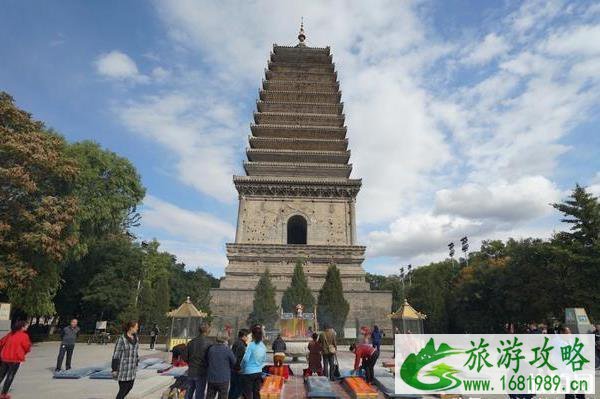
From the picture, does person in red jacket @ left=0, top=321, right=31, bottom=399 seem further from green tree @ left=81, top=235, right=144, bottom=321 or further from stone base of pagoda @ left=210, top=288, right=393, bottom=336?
stone base of pagoda @ left=210, top=288, right=393, bottom=336

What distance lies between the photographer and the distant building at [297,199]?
33031 millimetres

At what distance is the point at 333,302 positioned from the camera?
29.8 metres

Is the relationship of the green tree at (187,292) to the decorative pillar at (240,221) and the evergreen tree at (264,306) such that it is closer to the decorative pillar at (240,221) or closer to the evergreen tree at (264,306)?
the decorative pillar at (240,221)

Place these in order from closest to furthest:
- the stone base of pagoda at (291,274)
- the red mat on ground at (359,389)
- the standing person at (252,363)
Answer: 1. the standing person at (252,363)
2. the red mat on ground at (359,389)
3. the stone base of pagoda at (291,274)

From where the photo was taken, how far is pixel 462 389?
6789 mm

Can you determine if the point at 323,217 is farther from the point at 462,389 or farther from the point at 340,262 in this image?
the point at 462,389

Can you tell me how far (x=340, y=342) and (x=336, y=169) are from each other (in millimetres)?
17278

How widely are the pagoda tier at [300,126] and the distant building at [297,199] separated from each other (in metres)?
0.10

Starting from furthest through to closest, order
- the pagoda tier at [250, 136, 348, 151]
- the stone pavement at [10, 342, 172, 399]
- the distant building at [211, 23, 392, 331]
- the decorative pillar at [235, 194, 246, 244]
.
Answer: the pagoda tier at [250, 136, 348, 151], the decorative pillar at [235, 194, 246, 244], the distant building at [211, 23, 392, 331], the stone pavement at [10, 342, 172, 399]

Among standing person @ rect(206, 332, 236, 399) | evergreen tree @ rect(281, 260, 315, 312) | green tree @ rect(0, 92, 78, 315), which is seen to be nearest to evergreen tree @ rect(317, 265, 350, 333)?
evergreen tree @ rect(281, 260, 315, 312)

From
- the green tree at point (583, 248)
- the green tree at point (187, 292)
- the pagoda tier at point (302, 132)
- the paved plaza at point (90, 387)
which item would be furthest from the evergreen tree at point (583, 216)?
the green tree at point (187, 292)

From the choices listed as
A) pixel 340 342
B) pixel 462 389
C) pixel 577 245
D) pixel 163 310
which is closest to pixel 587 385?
pixel 462 389

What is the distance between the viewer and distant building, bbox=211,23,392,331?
1300 inches

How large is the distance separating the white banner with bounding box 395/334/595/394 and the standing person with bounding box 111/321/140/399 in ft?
15.3
